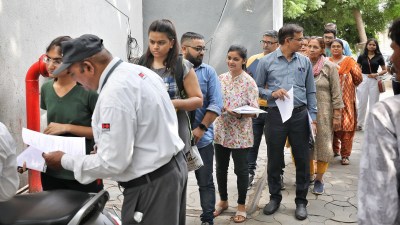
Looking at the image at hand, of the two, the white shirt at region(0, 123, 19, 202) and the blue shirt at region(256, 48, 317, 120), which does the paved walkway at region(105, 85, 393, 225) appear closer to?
the blue shirt at region(256, 48, 317, 120)

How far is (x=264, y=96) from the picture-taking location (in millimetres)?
4863

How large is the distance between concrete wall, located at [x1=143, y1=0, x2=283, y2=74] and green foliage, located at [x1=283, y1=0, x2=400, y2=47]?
34.4 feet

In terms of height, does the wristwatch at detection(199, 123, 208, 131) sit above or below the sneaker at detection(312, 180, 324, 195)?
above

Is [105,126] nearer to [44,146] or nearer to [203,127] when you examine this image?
[44,146]

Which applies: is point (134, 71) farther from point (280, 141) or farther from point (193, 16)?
point (193, 16)

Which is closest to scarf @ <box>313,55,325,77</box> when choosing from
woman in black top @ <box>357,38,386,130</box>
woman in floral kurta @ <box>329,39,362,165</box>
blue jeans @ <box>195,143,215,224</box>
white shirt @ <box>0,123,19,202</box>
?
woman in floral kurta @ <box>329,39,362,165</box>

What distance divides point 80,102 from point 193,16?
20.8ft

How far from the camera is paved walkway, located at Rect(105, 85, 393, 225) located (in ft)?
15.9

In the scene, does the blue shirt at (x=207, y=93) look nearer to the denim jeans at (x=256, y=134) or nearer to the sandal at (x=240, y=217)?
the sandal at (x=240, y=217)

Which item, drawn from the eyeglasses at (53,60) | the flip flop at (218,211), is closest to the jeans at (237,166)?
the flip flop at (218,211)

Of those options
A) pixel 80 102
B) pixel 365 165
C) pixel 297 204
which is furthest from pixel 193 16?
pixel 365 165

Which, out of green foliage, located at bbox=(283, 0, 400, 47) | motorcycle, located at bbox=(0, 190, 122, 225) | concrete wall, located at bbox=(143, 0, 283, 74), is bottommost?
motorcycle, located at bbox=(0, 190, 122, 225)

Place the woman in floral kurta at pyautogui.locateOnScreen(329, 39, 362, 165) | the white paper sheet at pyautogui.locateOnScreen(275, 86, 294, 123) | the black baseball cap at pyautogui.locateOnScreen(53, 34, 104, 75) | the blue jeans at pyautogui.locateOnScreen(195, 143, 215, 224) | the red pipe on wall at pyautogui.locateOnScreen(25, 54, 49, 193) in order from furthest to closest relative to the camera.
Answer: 1. the woman in floral kurta at pyautogui.locateOnScreen(329, 39, 362, 165)
2. the white paper sheet at pyautogui.locateOnScreen(275, 86, 294, 123)
3. the blue jeans at pyautogui.locateOnScreen(195, 143, 215, 224)
4. the red pipe on wall at pyautogui.locateOnScreen(25, 54, 49, 193)
5. the black baseball cap at pyautogui.locateOnScreen(53, 34, 104, 75)

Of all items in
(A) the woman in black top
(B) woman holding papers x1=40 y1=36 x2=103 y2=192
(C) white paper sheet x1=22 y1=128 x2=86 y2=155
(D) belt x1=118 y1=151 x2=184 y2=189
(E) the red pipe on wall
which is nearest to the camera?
(D) belt x1=118 y1=151 x2=184 y2=189
